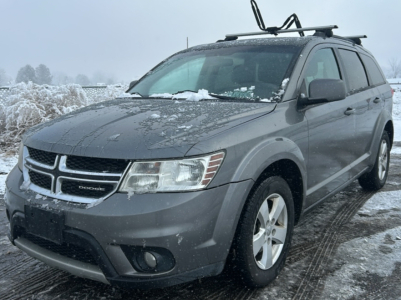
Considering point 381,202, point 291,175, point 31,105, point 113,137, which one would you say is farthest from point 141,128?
point 31,105

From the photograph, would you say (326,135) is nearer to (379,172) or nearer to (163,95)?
(163,95)

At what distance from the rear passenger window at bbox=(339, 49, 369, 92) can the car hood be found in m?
1.59

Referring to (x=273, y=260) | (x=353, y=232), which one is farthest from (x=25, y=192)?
(x=353, y=232)

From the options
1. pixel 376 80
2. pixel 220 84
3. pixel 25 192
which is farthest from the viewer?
pixel 376 80

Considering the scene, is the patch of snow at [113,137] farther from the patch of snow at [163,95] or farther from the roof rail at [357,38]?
the roof rail at [357,38]

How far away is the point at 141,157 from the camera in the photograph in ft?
6.76

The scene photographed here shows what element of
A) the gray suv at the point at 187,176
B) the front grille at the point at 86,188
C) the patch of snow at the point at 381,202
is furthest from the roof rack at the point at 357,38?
the front grille at the point at 86,188

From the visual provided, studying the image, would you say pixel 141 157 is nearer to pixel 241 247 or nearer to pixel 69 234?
pixel 69 234

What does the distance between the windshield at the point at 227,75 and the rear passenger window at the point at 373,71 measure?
173 centimetres

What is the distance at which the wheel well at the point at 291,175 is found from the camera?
2.59 metres

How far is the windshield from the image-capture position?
3027 mm

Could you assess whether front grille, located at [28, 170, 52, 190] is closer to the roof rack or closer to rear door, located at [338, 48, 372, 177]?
rear door, located at [338, 48, 372, 177]

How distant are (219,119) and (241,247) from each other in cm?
76

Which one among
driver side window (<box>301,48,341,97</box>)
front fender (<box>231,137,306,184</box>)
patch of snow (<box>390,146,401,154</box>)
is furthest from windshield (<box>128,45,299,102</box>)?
patch of snow (<box>390,146,401,154</box>)
